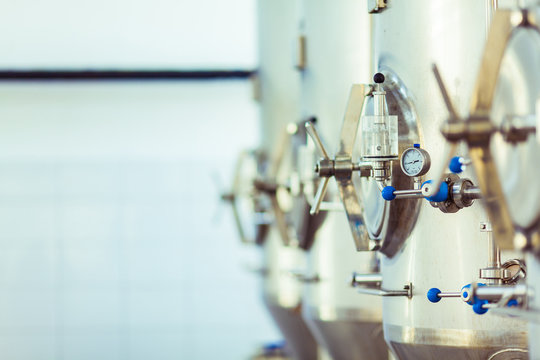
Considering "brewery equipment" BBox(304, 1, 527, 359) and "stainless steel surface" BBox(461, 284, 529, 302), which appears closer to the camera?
"stainless steel surface" BBox(461, 284, 529, 302)

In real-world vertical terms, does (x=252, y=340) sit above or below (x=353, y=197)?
below

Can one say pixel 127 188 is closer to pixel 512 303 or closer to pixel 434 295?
pixel 434 295

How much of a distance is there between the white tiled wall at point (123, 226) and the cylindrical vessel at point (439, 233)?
4.52 metres

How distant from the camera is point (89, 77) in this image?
6.46 meters

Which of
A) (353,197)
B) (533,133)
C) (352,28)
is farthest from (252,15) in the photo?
(533,133)

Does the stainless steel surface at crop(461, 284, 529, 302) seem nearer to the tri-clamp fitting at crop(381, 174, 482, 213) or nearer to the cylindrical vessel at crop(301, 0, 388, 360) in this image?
the tri-clamp fitting at crop(381, 174, 482, 213)

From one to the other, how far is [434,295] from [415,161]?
0.99ft

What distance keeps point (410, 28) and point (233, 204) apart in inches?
117

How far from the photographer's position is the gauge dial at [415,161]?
78.8 inches

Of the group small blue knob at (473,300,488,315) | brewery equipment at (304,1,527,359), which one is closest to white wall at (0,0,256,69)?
brewery equipment at (304,1,527,359)

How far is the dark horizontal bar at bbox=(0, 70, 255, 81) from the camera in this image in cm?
640

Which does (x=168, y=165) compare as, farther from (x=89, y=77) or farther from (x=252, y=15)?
(x=252, y=15)

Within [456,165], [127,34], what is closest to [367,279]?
[456,165]

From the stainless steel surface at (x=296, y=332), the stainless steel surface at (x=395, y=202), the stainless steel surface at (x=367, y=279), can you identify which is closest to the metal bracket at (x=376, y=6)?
the stainless steel surface at (x=395, y=202)
